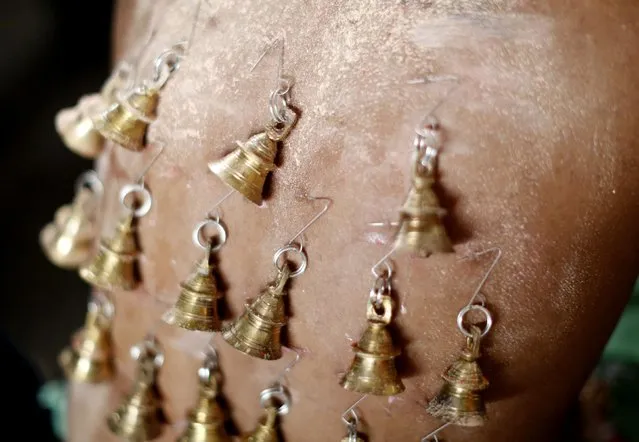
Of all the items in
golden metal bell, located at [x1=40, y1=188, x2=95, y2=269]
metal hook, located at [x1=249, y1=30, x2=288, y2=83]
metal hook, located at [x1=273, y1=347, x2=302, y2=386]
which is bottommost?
metal hook, located at [x1=273, y1=347, x2=302, y2=386]

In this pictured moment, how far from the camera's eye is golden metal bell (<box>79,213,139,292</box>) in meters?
0.80

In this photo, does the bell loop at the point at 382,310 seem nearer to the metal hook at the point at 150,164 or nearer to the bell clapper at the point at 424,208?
the bell clapper at the point at 424,208

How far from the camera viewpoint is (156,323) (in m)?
0.83

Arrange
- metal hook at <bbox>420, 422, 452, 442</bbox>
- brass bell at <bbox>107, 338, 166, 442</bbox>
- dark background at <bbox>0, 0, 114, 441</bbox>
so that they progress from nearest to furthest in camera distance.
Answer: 1. metal hook at <bbox>420, 422, 452, 442</bbox>
2. brass bell at <bbox>107, 338, 166, 442</bbox>
3. dark background at <bbox>0, 0, 114, 441</bbox>

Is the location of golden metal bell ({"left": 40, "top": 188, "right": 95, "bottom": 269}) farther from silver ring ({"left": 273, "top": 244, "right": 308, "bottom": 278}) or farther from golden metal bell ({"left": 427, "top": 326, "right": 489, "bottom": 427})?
golden metal bell ({"left": 427, "top": 326, "right": 489, "bottom": 427})

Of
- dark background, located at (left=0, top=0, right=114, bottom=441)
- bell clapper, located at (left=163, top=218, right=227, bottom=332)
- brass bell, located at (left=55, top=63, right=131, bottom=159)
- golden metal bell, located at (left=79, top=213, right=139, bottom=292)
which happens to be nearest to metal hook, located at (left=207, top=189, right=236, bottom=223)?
bell clapper, located at (left=163, top=218, right=227, bottom=332)

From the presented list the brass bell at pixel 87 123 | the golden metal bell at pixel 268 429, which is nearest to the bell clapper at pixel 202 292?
the golden metal bell at pixel 268 429

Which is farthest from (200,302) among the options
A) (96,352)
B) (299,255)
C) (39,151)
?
(39,151)

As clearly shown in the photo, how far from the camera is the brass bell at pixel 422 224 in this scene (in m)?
0.62

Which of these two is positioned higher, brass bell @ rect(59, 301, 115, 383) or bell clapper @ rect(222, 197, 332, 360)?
bell clapper @ rect(222, 197, 332, 360)

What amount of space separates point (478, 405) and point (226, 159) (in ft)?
1.14

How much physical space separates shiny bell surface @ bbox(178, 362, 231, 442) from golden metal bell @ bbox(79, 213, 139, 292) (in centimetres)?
15

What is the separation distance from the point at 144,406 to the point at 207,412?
10cm

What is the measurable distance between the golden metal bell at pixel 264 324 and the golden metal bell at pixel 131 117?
23 cm
